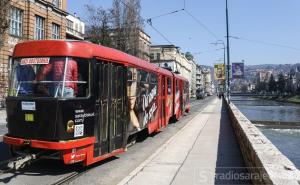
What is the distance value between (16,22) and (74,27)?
114ft

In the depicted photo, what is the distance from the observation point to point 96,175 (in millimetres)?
10227

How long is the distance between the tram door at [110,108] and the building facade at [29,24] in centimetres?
2792

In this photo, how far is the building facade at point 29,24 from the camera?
41.6 metres

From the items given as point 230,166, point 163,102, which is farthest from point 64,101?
point 163,102

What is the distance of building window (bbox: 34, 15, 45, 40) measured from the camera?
48.1 metres

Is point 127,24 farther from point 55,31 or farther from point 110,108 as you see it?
point 110,108

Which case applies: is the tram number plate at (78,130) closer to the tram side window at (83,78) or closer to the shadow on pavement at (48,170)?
the tram side window at (83,78)

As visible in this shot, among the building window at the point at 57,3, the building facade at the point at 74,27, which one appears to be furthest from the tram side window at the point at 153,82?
the building facade at the point at 74,27

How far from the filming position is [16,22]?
4462 centimetres

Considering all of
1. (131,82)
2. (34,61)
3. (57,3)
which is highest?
(57,3)

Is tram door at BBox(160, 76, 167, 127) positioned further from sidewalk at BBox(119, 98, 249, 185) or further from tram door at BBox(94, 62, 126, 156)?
tram door at BBox(94, 62, 126, 156)

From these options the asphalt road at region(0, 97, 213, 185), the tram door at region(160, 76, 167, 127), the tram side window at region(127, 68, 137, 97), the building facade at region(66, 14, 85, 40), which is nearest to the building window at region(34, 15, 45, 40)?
the building facade at region(66, 14, 85, 40)

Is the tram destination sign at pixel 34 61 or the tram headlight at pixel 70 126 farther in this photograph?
the tram destination sign at pixel 34 61

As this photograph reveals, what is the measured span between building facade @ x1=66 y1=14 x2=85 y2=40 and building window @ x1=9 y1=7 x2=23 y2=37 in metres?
19.1
